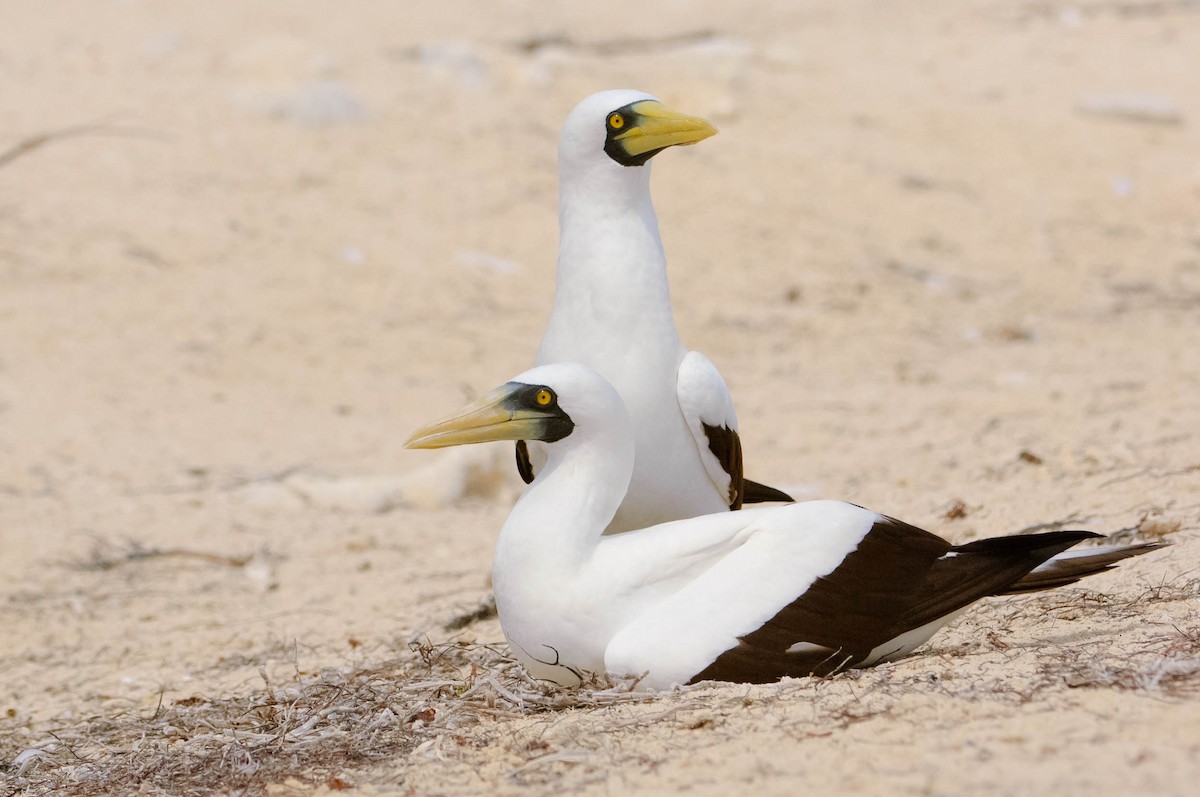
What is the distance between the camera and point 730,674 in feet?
11.4

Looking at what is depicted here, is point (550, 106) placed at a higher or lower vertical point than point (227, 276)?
higher

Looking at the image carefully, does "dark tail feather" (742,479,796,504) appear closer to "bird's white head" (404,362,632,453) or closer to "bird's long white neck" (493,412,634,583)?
"bird's long white neck" (493,412,634,583)

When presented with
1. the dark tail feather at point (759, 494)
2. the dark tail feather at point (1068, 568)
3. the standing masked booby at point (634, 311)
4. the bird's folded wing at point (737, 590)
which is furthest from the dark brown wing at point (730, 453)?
the dark tail feather at point (1068, 568)

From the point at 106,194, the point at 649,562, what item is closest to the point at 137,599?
the point at 649,562

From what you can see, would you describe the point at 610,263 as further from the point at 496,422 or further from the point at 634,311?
the point at 496,422

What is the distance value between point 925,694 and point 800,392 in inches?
215

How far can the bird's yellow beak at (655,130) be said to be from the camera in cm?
421

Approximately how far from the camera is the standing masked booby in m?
4.19

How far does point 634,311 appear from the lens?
4.21 m

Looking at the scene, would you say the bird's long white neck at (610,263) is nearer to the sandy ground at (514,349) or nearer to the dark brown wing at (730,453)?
the dark brown wing at (730,453)

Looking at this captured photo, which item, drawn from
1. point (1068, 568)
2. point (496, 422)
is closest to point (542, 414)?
point (496, 422)

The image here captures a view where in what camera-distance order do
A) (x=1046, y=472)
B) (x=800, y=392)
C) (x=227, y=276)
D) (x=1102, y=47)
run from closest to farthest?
1. (x=1046, y=472)
2. (x=800, y=392)
3. (x=227, y=276)
4. (x=1102, y=47)

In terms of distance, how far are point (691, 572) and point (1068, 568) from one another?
1018mm

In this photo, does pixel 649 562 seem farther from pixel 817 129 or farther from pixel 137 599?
pixel 817 129
